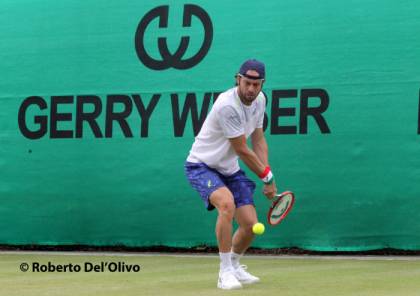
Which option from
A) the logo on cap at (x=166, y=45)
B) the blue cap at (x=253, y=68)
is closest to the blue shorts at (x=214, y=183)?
the blue cap at (x=253, y=68)

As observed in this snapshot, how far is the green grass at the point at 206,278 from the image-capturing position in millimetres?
6238

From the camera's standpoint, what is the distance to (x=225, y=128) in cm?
640

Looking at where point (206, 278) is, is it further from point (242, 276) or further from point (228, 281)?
point (228, 281)

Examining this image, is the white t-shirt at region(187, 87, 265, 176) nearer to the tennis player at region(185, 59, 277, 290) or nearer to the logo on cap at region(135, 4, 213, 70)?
the tennis player at region(185, 59, 277, 290)

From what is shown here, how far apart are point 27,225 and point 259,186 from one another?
2514 millimetres

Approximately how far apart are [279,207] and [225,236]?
0.55m

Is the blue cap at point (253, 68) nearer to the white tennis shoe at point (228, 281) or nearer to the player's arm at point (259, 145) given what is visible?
the player's arm at point (259, 145)

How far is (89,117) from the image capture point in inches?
394

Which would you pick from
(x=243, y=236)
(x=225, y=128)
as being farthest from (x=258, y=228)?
(x=225, y=128)

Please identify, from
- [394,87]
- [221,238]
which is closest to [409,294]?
[221,238]

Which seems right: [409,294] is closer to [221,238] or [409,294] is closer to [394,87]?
[221,238]

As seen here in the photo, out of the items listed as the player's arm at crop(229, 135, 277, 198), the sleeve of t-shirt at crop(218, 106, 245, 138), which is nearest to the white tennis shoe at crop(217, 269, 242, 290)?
the player's arm at crop(229, 135, 277, 198)

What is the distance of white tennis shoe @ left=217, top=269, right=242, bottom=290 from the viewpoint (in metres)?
6.28

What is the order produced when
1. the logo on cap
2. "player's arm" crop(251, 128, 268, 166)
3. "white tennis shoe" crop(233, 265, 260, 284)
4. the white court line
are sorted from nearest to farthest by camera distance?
"white tennis shoe" crop(233, 265, 260, 284) → "player's arm" crop(251, 128, 268, 166) → the white court line → the logo on cap
